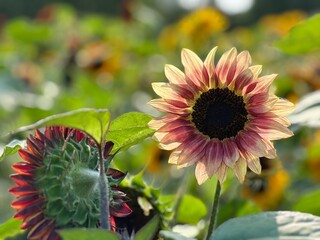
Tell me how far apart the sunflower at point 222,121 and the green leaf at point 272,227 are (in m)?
0.10

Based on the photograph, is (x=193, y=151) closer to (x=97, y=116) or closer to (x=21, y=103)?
(x=97, y=116)

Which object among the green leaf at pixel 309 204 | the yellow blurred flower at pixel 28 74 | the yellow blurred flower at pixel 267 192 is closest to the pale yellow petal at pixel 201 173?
the green leaf at pixel 309 204

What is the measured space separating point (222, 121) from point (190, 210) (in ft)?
0.75

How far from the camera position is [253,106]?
0.72 metres

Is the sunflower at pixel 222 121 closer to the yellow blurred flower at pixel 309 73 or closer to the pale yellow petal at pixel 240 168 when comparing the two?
the pale yellow petal at pixel 240 168

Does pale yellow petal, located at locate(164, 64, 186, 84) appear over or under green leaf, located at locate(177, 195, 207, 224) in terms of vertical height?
over

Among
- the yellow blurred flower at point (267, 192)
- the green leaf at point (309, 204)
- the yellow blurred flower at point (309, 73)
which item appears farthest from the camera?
the yellow blurred flower at point (309, 73)

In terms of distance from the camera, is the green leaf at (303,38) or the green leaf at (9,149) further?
the green leaf at (303,38)

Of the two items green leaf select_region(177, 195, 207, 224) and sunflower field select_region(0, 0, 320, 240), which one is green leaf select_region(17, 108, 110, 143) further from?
green leaf select_region(177, 195, 207, 224)

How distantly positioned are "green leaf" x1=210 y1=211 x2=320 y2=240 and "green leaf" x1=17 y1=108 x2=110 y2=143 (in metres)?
0.11

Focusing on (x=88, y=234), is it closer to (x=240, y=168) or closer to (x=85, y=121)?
(x=85, y=121)

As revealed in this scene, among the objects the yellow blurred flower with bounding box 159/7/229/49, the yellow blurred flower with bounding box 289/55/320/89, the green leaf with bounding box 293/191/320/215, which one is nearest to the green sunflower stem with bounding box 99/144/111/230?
the green leaf with bounding box 293/191/320/215

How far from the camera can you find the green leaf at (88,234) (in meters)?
0.54

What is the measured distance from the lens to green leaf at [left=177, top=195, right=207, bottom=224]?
0.95 m
